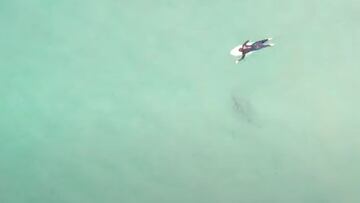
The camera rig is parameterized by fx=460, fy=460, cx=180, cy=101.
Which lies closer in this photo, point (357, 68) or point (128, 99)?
point (357, 68)

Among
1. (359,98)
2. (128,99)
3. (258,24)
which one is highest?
(258,24)

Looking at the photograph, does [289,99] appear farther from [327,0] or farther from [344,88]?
[327,0]

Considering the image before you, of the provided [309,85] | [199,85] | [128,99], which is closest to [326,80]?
[309,85]

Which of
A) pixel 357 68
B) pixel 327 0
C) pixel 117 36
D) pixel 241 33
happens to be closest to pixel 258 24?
pixel 241 33

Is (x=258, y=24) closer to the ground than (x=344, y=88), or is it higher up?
higher up

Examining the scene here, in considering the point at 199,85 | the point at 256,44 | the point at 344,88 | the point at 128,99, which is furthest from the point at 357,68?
the point at 128,99

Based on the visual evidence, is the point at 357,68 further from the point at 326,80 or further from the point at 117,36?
the point at 117,36

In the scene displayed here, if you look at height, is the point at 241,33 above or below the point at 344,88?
above
